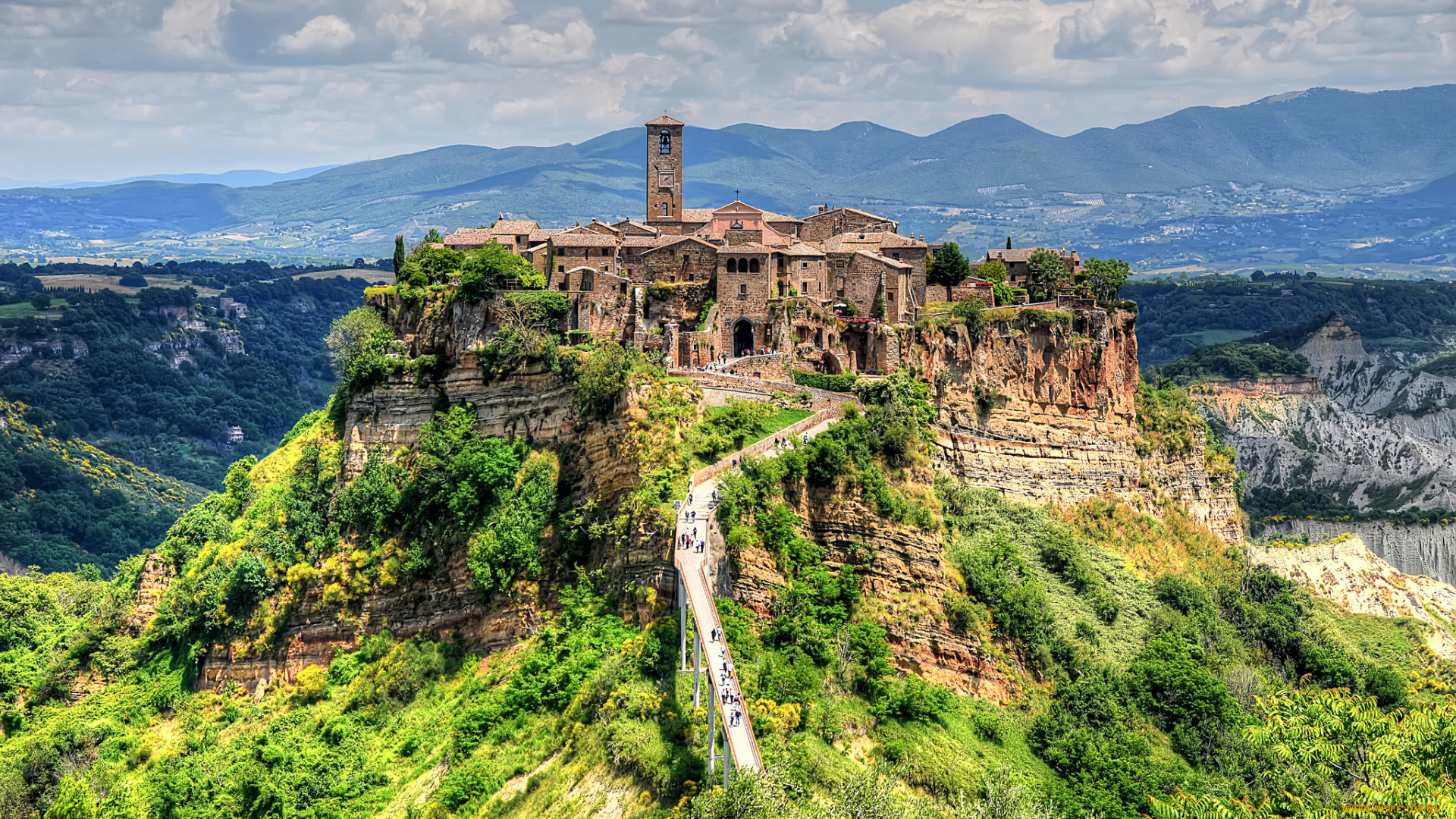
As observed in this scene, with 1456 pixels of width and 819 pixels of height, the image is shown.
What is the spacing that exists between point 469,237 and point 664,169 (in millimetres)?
11311

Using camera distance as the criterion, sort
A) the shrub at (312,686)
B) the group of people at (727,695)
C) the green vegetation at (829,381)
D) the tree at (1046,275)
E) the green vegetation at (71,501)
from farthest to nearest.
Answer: the green vegetation at (71,501) → the tree at (1046,275) → the green vegetation at (829,381) → the shrub at (312,686) → the group of people at (727,695)

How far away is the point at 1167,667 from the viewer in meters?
49.3

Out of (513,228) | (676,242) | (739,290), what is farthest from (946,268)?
(513,228)

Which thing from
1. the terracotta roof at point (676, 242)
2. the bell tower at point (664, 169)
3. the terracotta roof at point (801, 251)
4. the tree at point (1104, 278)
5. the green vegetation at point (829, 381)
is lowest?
the green vegetation at point (829, 381)

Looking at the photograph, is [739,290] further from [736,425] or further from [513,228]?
[513,228]

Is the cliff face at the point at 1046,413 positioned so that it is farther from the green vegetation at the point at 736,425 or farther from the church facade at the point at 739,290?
the green vegetation at the point at 736,425

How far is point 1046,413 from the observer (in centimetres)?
6228

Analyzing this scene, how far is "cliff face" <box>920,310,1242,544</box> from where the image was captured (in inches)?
2357

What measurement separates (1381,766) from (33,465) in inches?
4960

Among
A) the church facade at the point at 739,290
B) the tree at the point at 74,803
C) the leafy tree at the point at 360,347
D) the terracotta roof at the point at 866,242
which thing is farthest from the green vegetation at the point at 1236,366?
the tree at the point at 74,803

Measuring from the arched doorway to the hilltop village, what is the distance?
0.04 m

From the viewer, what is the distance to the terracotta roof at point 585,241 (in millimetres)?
61406

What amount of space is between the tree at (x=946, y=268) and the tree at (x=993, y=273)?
252 centimetres

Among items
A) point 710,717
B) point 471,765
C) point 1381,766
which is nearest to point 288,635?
point 471,765
